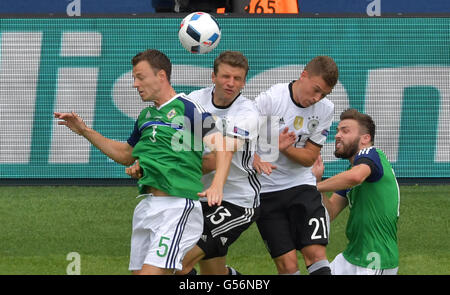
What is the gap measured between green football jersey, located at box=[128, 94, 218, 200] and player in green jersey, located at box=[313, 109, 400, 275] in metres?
1.19

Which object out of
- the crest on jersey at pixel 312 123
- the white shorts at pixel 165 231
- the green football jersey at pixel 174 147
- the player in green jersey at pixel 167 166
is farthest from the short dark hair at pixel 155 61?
the crest on jersey at pixel 312 123

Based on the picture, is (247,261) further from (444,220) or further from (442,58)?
(442,58)

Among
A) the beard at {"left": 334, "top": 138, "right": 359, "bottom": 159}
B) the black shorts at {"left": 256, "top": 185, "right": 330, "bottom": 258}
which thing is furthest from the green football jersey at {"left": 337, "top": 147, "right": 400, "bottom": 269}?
the black shorts at {"left": 256, "top": 185, "right": 330, "bottom": 258}

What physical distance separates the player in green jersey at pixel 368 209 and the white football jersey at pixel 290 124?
0.43 m

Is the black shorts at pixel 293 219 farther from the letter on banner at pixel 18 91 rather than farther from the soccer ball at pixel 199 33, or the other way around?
the letter on banner at pixel 18 91

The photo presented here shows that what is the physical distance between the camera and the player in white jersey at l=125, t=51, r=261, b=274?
25.5 feet

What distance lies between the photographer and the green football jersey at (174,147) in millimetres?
7125

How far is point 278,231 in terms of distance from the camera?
841 centimetres

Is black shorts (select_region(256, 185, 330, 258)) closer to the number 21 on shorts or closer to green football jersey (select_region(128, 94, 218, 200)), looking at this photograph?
Answer: the number 21 on shorts

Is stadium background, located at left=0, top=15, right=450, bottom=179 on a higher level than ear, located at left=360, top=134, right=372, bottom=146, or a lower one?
higher

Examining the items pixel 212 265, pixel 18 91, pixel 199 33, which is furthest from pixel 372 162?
pixel 18 91

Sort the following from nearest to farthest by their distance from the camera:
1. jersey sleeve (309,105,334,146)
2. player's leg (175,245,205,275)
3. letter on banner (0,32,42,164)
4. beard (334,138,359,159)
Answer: player's leg (175,245,205,275), beard (334,138,359,159), jersey sleeve (309,105,334,146), letter on banner (0,32,42,164)

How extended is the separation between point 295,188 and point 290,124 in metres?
0.55

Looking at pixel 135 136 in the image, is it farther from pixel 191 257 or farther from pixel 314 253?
pixel 314 253
